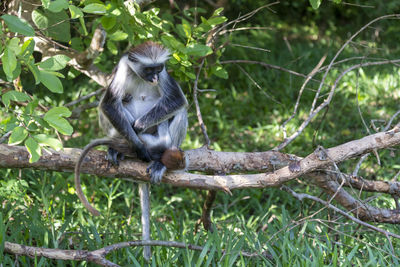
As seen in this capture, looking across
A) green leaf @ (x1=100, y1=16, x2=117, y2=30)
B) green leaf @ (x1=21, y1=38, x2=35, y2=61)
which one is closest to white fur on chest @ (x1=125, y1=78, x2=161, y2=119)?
green leaf @ (x1=100, y1=16, x2=117, y2=30)

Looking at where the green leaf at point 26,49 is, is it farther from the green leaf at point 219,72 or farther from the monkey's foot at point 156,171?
the green leaf at point 219,72

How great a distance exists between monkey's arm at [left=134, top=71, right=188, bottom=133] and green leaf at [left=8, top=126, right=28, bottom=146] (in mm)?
1620

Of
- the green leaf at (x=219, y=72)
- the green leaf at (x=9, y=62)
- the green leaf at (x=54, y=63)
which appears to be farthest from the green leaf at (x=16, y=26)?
the green leaf at (x=219, y=72)

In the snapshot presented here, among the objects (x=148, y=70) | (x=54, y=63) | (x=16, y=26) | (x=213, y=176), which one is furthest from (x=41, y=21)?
(x=213, y=176)

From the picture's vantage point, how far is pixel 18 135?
2457 mm

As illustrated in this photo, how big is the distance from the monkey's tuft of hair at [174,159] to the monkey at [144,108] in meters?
0.12

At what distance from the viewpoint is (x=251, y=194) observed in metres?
5.54

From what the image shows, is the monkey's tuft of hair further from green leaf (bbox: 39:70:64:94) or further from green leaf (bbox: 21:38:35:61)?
green leaf (bbox: 21:38:35:61)

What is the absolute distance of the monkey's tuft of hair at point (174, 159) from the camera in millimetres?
3434

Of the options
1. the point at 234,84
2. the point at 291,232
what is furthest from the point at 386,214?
the point at 234,84

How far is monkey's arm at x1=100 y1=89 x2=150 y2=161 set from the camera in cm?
382

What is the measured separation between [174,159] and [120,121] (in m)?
0.71

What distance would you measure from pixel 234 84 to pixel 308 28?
3332 millimetres

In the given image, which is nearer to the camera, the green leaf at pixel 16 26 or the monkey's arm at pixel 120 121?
the green leaf at pixel 16 26
